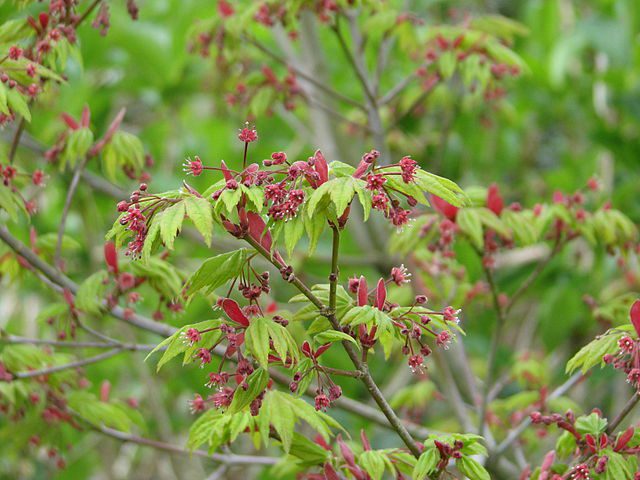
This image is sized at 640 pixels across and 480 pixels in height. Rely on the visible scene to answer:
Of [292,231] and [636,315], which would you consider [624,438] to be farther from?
[292,231]

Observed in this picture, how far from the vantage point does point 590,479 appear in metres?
1.29

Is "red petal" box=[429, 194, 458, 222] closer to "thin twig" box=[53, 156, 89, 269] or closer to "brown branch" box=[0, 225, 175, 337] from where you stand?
"brown branch" box=[0, 225, 175, 337]

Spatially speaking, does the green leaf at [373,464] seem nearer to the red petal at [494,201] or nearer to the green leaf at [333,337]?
the green leaf at [333,337]

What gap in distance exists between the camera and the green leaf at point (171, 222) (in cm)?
106

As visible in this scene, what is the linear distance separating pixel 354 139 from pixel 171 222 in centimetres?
199

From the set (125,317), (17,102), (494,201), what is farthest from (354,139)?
(17,102)

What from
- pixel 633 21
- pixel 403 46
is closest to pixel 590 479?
pixel 403 46

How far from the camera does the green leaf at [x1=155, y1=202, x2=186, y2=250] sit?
3.46 ft

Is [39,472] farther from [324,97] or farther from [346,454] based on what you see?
[346,454]

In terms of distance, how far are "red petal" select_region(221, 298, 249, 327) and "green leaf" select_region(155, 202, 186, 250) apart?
0.13 m

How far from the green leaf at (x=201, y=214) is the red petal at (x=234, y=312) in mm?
131

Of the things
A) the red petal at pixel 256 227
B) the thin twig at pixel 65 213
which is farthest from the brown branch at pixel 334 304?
the thin twig at pixel 65 213

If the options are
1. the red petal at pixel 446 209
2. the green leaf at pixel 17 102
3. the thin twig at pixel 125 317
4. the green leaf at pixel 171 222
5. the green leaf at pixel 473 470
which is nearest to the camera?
the green leaf at pixel 171 222

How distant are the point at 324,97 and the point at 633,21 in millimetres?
1247
